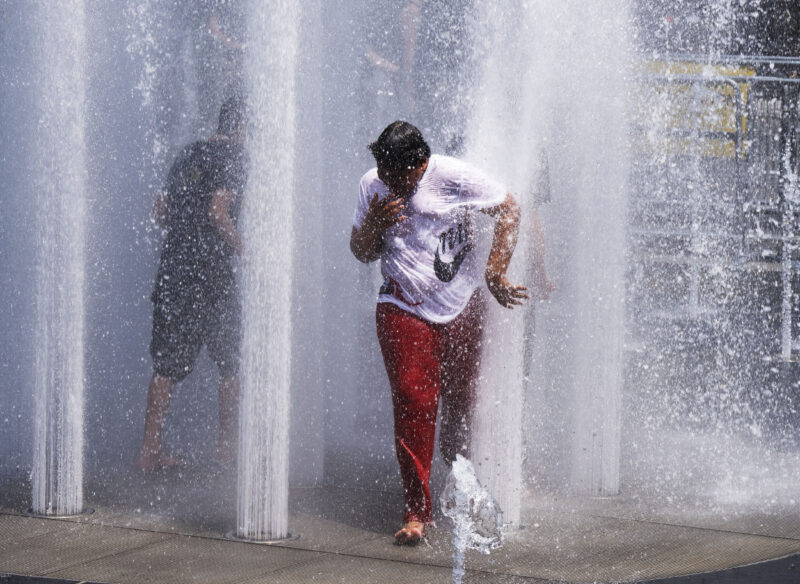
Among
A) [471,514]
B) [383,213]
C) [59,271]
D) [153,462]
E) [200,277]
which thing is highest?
[383,213]

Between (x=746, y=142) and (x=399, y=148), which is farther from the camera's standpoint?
(x=746, y=142)

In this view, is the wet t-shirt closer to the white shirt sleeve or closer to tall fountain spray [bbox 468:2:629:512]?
tall fountain spray [bbox 468:2:629:512]

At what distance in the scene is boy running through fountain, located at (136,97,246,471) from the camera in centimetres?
564

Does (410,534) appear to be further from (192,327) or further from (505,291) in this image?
(192,327)

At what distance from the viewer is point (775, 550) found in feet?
13.8

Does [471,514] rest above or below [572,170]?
below

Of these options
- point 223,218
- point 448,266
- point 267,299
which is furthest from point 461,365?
point 223,218

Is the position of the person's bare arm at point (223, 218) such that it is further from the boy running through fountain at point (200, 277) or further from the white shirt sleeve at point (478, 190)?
the white shirt sleeve at point (478, 190)

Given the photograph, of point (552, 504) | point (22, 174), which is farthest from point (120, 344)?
point (552, 504)

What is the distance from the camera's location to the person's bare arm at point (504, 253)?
4.31 meters

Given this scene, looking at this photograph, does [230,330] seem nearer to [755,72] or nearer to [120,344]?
[120,344]

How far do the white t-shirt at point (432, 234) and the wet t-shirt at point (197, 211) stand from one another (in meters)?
1.36

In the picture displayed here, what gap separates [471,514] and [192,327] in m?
Result: 1.90

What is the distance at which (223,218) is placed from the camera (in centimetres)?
563
